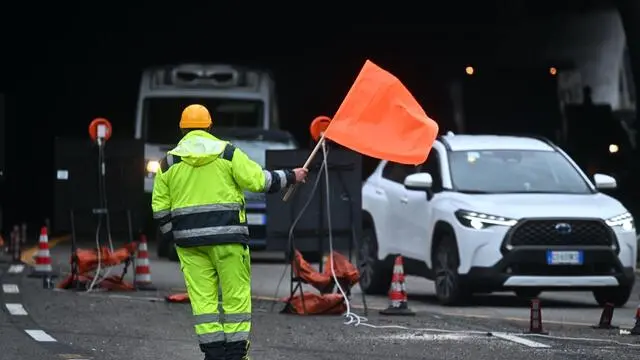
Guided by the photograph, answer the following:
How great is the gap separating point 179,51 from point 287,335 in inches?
1050

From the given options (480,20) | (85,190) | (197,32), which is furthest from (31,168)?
(85,190)

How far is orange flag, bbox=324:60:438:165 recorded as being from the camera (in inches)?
435

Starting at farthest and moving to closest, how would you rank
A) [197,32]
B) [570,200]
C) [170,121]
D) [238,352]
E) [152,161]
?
[197,32]
[170,121]
[152,161]
[570,200]
[238,352]

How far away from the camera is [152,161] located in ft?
83.1

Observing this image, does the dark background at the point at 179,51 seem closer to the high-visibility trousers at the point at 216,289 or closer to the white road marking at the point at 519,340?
the white road marking at the point at 519,340

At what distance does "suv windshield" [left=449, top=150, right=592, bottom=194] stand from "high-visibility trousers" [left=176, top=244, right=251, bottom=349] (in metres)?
6.99

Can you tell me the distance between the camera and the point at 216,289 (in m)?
9.82

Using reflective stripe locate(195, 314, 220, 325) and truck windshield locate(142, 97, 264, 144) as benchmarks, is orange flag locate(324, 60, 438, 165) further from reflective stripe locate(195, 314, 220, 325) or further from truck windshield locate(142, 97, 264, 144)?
truck windshield locate(142, 97, 264, 144)

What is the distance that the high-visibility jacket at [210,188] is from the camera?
9719 mm

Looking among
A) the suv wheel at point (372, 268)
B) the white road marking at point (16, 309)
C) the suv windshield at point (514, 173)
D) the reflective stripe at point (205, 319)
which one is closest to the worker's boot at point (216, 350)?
the reflective stripe at point (205, 319)

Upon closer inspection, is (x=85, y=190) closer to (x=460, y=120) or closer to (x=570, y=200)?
(x=570, y=200)

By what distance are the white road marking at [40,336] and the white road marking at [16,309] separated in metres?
1.51

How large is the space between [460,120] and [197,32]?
10322 millimetres

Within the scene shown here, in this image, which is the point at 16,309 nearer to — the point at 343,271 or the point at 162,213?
the point at 343,271
